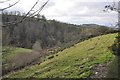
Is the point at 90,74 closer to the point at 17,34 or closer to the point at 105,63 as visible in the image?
the point at 105,63

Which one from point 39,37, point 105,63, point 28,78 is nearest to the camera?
point 105,63

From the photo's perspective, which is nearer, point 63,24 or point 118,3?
point 118,3

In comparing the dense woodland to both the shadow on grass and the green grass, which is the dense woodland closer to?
the green grass

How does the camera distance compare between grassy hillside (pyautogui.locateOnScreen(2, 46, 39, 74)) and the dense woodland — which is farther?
the dense woodland

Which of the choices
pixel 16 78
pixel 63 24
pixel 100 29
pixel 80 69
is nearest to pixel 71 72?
pixel 80 69

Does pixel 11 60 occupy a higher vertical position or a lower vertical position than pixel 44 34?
lower

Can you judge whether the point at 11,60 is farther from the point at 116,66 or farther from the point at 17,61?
the point at 116,66

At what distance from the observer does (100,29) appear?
42.7 metres

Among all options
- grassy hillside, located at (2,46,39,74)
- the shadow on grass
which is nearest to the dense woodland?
grassy hillside, located at (2,46,39,74)

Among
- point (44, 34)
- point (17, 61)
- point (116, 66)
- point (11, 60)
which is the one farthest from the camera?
point (44, 34)

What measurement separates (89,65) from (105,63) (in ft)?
5.09

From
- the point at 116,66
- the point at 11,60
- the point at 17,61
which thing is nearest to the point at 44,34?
the point at 11,60

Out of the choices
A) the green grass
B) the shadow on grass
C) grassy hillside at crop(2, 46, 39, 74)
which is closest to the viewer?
the shadow on grass

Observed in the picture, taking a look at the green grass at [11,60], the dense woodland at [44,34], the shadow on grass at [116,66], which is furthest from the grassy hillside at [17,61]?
the shadow on grass at [116,66]
